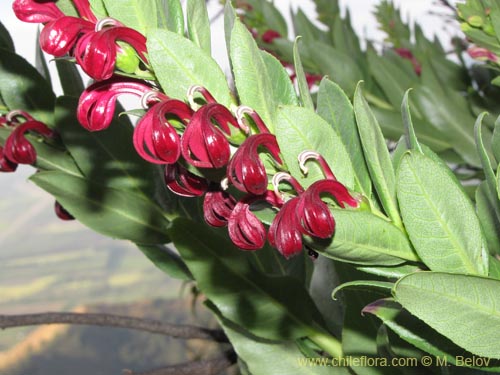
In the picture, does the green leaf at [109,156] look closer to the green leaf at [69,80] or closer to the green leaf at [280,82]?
the green leaf at [69,80]

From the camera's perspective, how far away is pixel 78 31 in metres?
0.34

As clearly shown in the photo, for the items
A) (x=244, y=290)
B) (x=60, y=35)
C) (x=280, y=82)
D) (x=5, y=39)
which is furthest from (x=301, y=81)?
(x=5, y=39)

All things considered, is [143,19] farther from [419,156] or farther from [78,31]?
[419,156]

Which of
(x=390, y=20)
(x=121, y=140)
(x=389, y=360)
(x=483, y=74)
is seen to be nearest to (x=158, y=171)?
(x=121, y=140)

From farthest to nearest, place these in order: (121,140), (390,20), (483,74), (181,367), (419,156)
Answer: (390,20)
(483,74)
(181,367)
(121,140)
(419,156)

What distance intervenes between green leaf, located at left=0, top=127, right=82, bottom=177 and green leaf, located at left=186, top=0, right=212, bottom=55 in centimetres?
26

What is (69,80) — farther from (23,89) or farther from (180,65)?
(180,65)

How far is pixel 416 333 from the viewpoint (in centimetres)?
40

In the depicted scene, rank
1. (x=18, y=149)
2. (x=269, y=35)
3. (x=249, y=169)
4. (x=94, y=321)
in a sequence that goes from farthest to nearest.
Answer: (x=269, y=35) → (x=94, y=321) → (x=18, y=149) → (x=249, y=169)

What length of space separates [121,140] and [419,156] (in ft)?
1.06

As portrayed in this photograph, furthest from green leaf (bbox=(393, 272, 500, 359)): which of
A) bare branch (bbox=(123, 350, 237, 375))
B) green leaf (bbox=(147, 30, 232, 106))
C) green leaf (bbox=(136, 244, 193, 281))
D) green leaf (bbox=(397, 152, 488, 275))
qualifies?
bare branch (bbox=(123, 350, 237, 375))

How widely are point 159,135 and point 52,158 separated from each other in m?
0.31

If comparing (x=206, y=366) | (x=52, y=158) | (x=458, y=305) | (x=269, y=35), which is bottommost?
(x=206, y=366)

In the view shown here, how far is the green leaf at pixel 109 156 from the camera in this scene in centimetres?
58
